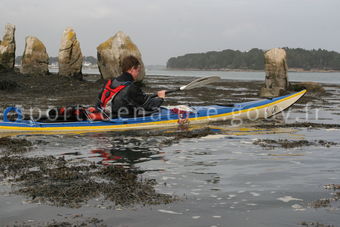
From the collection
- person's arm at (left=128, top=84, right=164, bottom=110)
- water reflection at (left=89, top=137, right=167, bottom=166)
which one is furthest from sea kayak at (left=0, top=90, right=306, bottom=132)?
water reflection at (left=89, top=137, right=167, bottom=166)

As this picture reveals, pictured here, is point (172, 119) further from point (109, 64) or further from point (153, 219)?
point (109, 64)

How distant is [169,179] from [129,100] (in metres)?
4.41

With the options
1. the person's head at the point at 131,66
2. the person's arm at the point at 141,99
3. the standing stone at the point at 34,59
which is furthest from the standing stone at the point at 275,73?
the standing stone at the point at 34,59

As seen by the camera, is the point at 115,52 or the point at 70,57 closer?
the point at 115,52

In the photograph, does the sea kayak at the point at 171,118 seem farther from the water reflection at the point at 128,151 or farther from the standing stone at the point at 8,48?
the standing stone at the point at 8,48

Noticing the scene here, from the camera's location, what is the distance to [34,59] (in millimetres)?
33000

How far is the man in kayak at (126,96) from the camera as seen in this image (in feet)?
32.4

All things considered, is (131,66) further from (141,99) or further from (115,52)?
(115,52)

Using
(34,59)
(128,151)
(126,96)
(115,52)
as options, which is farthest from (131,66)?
(34,59)

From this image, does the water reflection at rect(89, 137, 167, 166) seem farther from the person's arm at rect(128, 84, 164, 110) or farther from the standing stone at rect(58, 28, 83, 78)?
the standing stone at rect(58, 28, 83, 78)

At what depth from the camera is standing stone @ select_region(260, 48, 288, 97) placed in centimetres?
2300

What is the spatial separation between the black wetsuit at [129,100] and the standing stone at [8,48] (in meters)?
24.8

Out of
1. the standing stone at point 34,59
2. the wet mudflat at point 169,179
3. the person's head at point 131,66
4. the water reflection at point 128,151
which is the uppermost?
the standing stone at point 34,59

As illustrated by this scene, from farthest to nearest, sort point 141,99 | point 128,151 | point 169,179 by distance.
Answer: point 141,99 → point 128,151 → point 169,179
